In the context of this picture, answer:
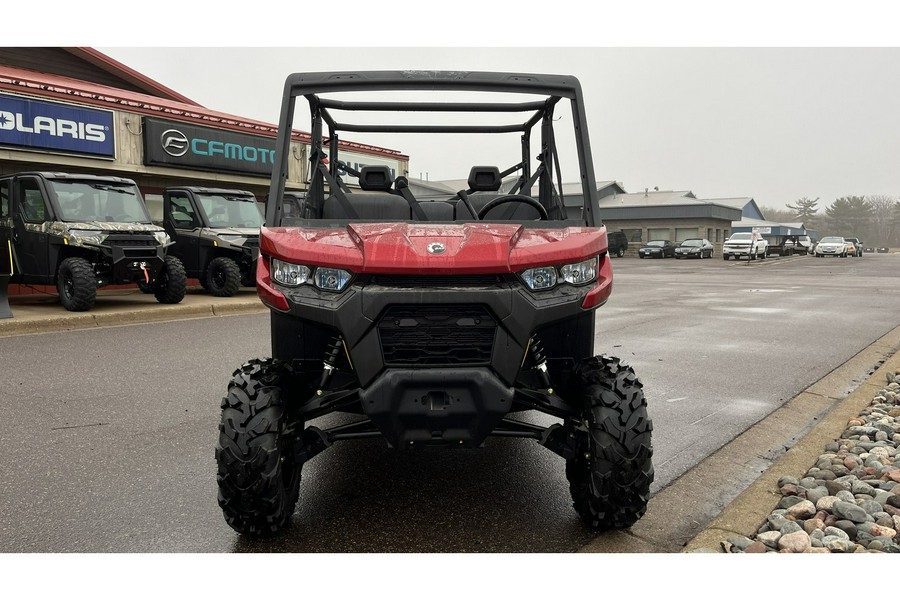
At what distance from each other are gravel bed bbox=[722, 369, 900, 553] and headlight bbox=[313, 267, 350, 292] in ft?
6.44

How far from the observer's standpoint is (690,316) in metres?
11.8

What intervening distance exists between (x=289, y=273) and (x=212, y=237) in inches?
444

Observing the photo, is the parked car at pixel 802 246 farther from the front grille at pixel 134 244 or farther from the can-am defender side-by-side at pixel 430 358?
the can-am defender side-by-side at pixel 430 358

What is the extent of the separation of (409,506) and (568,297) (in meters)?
1.35

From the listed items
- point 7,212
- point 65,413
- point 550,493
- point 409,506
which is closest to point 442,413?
point 409,506

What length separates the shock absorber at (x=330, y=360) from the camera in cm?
290

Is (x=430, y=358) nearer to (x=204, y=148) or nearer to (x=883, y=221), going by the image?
(x=204, y=148)

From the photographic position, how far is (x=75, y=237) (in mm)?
10422

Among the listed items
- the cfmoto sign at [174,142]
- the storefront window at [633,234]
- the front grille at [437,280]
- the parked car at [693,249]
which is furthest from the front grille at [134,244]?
the storefront window at [633,234]

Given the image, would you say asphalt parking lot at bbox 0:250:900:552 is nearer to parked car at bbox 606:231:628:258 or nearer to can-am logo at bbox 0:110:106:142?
parked car at bbox 606:231:628:258

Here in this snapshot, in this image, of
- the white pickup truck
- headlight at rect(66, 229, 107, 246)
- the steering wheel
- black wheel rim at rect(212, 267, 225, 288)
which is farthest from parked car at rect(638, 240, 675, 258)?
the steering wheel

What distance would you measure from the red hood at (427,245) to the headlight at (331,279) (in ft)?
0.15

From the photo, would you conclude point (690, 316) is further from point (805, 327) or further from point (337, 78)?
point (337, 78)

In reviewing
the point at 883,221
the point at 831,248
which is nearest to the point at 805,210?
the point at 883,221
